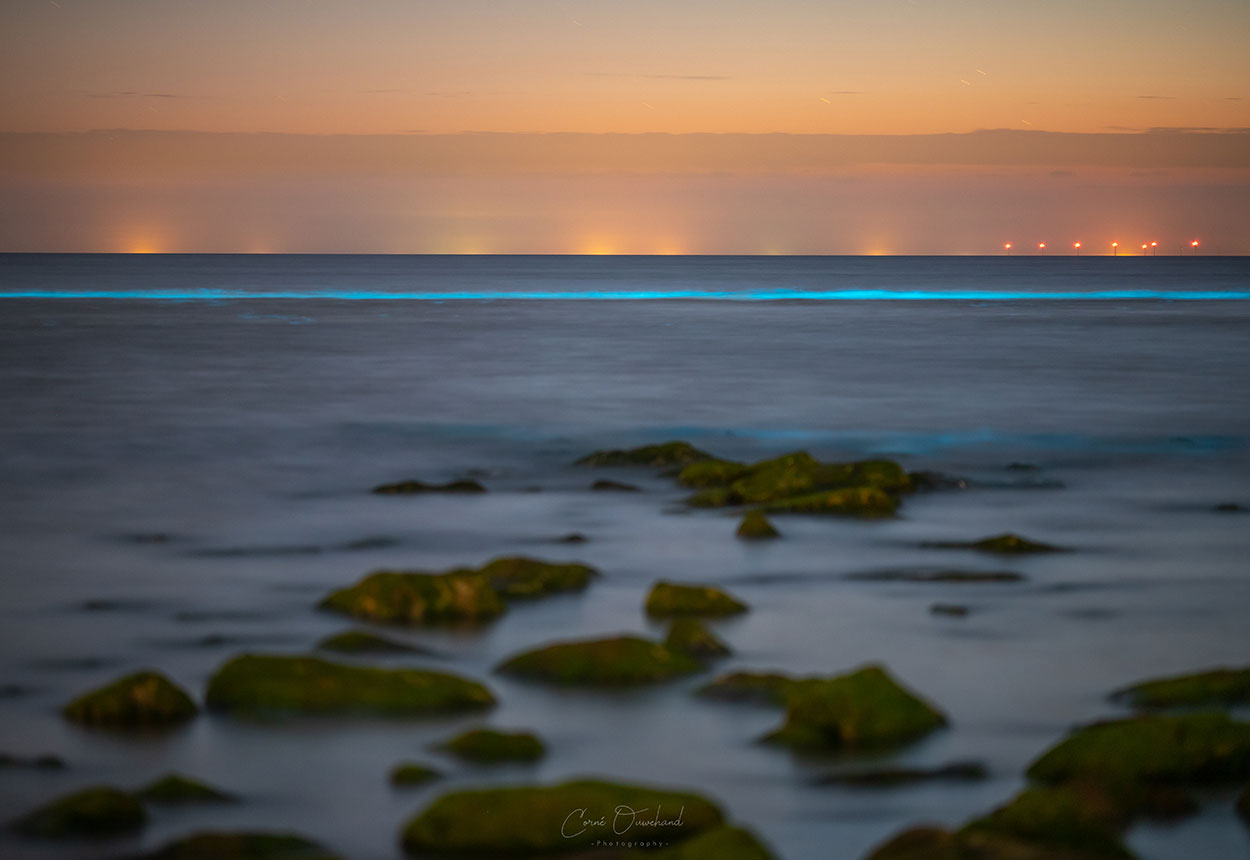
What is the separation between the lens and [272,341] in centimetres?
3725

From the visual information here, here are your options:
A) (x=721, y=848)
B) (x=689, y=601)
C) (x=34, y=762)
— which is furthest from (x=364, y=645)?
(x=721, y=848)

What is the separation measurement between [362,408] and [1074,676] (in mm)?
15581

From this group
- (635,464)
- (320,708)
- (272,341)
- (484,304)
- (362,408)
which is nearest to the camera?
(320,708)

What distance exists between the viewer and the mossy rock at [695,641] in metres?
6.87

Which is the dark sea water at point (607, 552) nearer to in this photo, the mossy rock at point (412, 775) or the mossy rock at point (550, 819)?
the mossy rock at point (412, 775)

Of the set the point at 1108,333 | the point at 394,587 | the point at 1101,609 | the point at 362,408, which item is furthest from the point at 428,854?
the point at 1108,333

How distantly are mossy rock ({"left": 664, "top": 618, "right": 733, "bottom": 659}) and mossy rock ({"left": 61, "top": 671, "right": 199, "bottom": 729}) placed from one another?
89.3 inches

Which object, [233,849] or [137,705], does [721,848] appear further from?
[137,705]

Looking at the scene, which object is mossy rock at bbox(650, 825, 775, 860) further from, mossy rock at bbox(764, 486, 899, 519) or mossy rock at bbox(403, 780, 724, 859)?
mossy rock at bbox(764, 486, 899, 519)

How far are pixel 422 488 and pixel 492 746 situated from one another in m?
7.25

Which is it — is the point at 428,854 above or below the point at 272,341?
below

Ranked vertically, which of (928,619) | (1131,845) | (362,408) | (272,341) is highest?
(272,341)

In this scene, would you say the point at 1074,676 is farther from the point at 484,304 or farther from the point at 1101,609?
the point at 484,304

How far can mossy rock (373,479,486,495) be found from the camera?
41.2 feet
